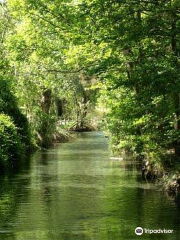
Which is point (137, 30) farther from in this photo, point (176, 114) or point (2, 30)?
point (2, 30)

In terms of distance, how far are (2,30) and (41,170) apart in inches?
779

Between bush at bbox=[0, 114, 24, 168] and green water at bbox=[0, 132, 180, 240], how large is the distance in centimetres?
152

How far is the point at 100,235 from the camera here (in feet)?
42.8

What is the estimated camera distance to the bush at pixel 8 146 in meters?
27.1

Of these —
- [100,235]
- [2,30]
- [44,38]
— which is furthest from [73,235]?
[2,30]

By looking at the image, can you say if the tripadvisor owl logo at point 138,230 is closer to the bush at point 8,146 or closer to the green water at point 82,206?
the green water at point 82,206

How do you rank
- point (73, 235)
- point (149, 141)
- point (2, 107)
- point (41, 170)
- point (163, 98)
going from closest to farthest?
point (73, 235) → point (163, 98) → point (149, 141) → point (41, 170) → point (2, 107)

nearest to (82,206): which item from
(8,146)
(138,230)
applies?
(138,230)

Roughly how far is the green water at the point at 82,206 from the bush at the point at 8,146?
1520 mm

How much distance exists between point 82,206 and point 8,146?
13049 mm

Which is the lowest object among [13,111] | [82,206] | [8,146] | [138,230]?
Answer: [138,230]

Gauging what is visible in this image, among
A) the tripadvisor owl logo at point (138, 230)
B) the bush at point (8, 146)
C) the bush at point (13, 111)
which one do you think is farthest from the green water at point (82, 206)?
the bush at point (13, 111)

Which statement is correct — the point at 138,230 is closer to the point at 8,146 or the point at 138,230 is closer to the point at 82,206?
the point at 82,206

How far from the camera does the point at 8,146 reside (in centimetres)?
2889
